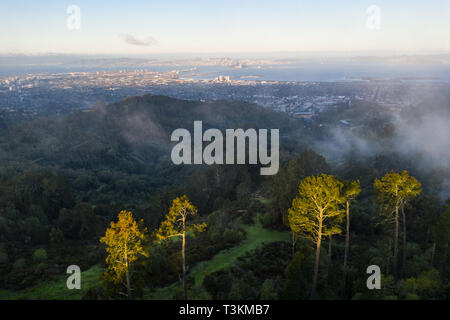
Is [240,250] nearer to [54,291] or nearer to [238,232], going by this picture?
[238,232]

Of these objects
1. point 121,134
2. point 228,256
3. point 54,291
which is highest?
point 228,256

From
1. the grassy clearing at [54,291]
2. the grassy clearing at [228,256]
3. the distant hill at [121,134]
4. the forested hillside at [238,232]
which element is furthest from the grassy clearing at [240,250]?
the distant hill at [121,134]

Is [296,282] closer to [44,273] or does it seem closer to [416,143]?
[44,273]

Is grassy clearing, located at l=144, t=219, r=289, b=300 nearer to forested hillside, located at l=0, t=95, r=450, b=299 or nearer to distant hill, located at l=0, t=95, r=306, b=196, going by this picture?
forested hillside, located at l=0, t=95, r=450, b=299

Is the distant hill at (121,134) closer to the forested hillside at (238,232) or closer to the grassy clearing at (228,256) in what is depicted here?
→ the forested hillside at (238,232)

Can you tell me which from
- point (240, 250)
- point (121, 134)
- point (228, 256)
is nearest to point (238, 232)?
point (240, 250)

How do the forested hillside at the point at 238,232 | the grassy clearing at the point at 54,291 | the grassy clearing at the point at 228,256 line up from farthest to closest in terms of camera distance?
1. the grassy clearing at the point at 54,291
2. the grassy clearing at the point at 228,256
3. the forested hillside at the point at 238,232

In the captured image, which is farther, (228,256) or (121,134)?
(121,134)

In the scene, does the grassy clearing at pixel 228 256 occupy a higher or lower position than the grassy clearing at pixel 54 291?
higher

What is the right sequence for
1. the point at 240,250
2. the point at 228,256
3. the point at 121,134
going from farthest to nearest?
the point at 121,134 → the point at 240,250 → the point at 228,256
